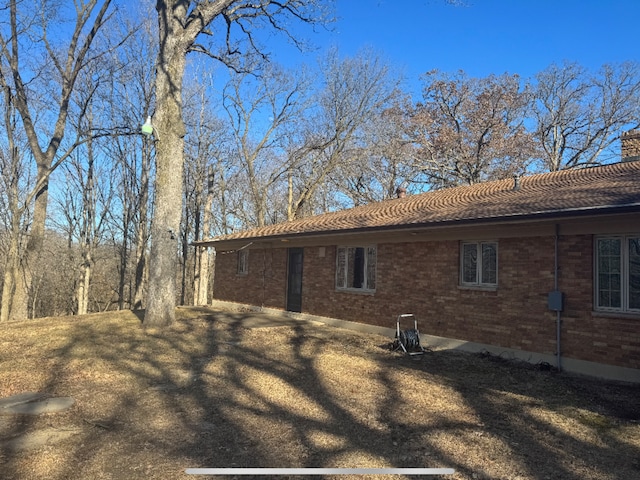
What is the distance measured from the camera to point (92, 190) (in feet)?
85.0

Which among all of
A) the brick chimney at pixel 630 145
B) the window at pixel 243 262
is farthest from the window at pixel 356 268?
the brick chimney at pixel 630 145

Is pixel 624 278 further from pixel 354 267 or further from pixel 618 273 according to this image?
pixel 354 267

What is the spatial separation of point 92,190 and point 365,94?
16739 millimetres

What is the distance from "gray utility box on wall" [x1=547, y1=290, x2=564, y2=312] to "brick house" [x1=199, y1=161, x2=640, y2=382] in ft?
0.05

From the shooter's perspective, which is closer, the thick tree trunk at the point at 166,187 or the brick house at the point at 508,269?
the brick house at the point at 508,269

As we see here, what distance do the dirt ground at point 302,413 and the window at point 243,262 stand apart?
286 inches

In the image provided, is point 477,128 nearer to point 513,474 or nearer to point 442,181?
point 442,181

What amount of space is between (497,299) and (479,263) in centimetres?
84

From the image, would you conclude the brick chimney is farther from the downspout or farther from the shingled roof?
the downspout

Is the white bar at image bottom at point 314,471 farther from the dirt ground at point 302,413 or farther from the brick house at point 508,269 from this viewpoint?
the brick house at point 508,269

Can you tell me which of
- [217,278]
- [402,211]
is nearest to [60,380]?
[402,211]

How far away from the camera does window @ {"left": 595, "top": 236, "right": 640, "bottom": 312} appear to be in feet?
22.7

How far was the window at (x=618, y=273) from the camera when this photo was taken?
272 inches

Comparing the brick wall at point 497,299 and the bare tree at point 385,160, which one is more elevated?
the bare tree at point 385,160
